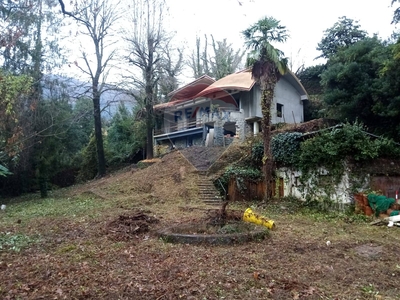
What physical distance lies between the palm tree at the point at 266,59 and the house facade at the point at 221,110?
8.50 meters

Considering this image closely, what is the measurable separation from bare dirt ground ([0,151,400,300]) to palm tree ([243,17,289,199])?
5256 millimetres

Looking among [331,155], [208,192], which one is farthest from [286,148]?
[208,192]

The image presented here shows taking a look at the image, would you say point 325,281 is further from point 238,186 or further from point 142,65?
point 142,65

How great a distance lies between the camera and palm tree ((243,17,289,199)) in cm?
1443

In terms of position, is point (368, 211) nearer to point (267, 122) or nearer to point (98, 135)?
point (267, 122)

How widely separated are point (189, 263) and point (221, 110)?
19998mm

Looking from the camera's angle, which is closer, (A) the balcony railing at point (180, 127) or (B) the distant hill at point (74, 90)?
(B) the distant hill at point (74, 90)

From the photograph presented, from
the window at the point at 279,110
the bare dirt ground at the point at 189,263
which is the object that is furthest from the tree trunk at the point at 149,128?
the bare dirt ground at the point at 189,263

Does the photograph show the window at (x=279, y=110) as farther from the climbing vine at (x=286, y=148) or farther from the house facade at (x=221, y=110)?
the climbing vine at (x=286, y=148)

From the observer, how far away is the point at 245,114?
2603 centimetres

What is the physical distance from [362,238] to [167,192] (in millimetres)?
10371

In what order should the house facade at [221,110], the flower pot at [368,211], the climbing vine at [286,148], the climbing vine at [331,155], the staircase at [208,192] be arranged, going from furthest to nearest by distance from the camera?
the house facade at [221,110] < the staircase at [208,192] < the climbing vine at [286,148] < the climbing vine at [331,155] < the flower pot at [368,211]

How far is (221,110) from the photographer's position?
82.8ft

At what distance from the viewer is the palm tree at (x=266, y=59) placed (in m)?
14.4
